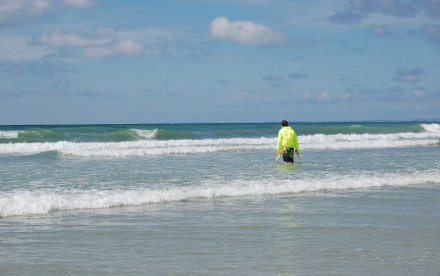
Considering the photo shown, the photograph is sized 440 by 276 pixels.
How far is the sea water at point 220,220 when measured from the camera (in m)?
6.14

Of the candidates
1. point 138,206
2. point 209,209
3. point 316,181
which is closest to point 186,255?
point 209,209

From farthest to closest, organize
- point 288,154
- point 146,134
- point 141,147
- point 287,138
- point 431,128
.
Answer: point 431,128
point 146,134
point 141,147
point 288,154
point 287,138

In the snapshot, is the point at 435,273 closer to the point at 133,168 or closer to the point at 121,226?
the point at 121,226

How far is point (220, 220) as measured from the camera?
343 inches

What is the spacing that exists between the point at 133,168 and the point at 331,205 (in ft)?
26.7

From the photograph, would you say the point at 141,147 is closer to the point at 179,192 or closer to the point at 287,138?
the point at 287,138

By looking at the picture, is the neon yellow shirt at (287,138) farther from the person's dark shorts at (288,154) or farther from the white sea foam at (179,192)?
the white sea foam at (179,192)

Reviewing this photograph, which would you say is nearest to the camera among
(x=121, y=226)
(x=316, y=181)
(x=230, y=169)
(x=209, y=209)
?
(x=121, y=226)

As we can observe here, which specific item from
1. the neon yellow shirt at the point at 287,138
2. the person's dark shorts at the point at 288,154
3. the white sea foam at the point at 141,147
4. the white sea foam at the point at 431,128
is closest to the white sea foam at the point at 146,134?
the white sea foam at the point at 141,147

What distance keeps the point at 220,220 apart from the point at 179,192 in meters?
2.75

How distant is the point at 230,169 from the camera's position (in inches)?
639

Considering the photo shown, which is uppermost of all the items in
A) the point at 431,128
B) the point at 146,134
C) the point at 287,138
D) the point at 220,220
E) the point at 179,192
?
the point at 431,128

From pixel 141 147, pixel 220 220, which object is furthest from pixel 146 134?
pixel 220 220

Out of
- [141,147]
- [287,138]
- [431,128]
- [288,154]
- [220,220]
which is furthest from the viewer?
[431,128]
